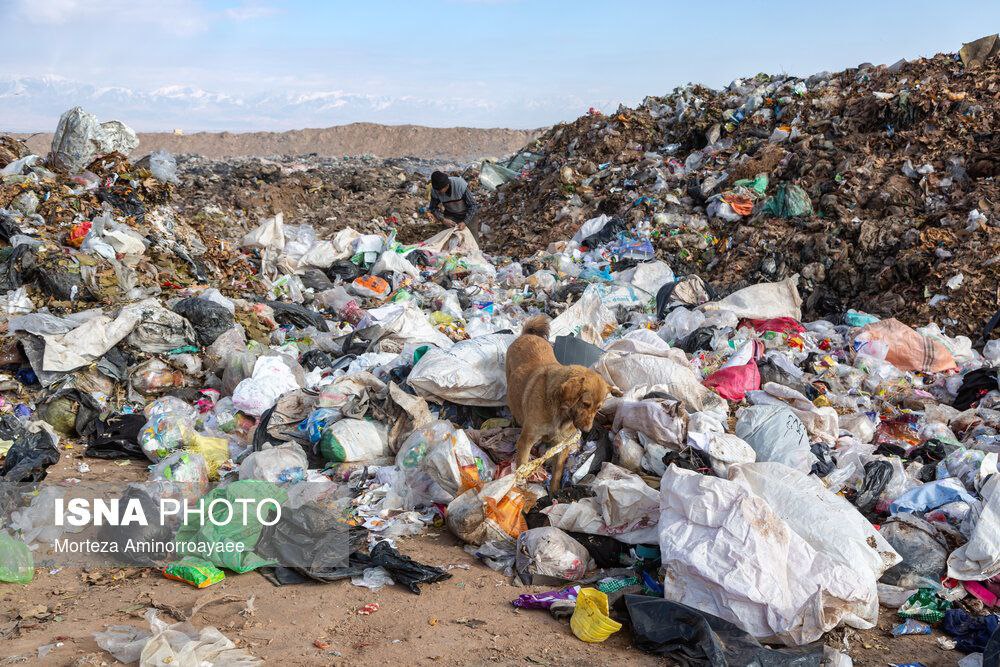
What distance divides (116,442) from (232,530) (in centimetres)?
168

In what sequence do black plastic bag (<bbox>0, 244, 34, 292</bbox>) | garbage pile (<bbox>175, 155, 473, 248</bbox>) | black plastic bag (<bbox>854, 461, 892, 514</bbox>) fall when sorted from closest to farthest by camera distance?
black plastic bag (<bbox>854, 461, 892, 514</bbox>) → black plastic bag (<bbox>0, 244, 34, 292</bbox>) → garbage pile (<bbox>175, 155, 473, 248</bbox>)

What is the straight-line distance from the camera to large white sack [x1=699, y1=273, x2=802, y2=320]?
248 inches

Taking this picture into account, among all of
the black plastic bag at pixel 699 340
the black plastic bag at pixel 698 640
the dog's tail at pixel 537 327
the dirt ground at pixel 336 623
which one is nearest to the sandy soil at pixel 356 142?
the black plastic bag at pixel 699 340

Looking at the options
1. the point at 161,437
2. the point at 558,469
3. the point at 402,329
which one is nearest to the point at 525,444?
the point at 558,469

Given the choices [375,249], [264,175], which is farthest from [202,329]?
[264,175]

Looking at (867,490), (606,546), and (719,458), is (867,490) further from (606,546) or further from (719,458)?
(606,546)

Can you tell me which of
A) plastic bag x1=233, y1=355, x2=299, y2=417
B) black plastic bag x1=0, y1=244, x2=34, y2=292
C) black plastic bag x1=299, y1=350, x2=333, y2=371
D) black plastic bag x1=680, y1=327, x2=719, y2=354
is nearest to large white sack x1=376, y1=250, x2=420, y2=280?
black plastic bag x1=299, y1=350, x2=333, y2=371

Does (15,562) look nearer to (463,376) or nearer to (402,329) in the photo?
(463,376)

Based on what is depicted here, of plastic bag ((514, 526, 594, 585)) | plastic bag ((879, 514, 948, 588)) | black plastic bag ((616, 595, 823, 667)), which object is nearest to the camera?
black plastic bag ((616, 595, 823, 667))

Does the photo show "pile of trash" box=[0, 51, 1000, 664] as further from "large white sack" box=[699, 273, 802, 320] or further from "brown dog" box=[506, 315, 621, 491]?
"brown dog" box=[506, 315, 621, 491]

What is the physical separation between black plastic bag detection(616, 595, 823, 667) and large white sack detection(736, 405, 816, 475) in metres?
1.21

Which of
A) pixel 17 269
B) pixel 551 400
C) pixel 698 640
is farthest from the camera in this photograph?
pixel 17 269

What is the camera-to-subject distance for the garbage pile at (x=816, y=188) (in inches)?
274

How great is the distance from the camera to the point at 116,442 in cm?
464
